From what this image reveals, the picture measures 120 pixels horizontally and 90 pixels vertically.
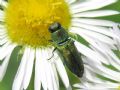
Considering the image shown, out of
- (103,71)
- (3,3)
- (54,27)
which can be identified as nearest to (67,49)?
(54,27)

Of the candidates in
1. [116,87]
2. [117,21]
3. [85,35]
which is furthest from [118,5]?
[116,87]

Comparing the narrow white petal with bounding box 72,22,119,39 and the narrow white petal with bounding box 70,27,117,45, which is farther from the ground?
the narrow white petal with bounding box 72,22,119,39

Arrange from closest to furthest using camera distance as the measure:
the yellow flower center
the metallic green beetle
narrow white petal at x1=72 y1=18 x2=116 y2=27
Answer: the metallic green beetle, the yellow flower center, narrow white petal at x1=72 y1=18 x2=116 y2=27

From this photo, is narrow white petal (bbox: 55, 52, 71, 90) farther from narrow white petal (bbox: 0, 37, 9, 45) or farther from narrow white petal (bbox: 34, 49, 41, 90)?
narrow white petal (bbox: 0, 37, 9, 45)

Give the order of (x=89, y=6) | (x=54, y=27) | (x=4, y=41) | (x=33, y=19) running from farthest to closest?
(x=89, y=6)
(x=4, y=41)
(x=33, y=19)
(x=54, y=27)

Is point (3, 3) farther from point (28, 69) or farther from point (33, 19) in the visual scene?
point (28, 69)

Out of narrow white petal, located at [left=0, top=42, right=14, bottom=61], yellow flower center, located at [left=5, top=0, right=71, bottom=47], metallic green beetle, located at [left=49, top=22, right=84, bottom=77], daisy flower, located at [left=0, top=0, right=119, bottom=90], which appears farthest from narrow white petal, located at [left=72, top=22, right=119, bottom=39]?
narrow white petal, located at [left=0, top=42, right=14, bottom=61]

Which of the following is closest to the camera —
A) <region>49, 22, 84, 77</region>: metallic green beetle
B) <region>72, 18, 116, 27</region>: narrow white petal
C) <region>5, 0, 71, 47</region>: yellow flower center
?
<region>49, 22, 84, 77</region>: metallic green beetle
